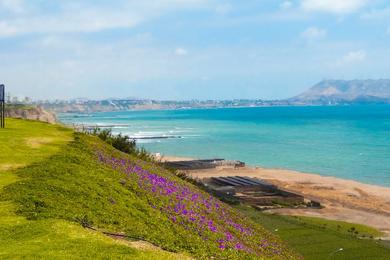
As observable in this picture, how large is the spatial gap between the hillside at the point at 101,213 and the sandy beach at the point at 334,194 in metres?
27.0

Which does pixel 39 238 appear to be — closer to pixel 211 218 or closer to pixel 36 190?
pixel 36 190

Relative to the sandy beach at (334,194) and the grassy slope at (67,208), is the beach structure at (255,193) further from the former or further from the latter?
the grassy slope at (67,208)

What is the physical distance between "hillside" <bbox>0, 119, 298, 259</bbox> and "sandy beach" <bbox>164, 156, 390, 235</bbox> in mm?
27018

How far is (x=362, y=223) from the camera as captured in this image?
47500mm

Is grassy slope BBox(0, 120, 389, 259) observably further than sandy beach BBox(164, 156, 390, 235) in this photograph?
No

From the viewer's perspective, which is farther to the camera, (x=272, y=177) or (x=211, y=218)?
(x=272, y=177)

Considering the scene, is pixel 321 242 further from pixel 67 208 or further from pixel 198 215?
pixel 67 208

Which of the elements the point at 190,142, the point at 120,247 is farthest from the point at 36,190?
the point at 190,142

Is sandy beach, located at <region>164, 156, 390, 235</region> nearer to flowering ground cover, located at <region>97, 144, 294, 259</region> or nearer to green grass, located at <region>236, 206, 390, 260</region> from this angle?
green grass, located at <region>236, 206, 390, 260</region>

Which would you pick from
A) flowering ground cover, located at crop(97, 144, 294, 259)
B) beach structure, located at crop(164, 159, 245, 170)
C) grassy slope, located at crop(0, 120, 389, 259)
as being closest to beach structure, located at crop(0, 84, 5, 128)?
grassy slope, located at crop(0, 120, 389, 259)

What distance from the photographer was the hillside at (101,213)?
1389cm

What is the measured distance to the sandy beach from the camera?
2013 inches

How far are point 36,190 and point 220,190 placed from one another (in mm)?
41105

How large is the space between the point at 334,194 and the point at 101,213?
52.5 meters
